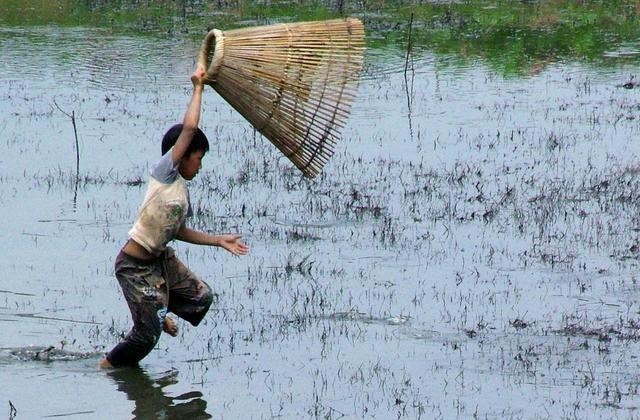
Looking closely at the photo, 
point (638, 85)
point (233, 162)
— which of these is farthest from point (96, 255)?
point (638, 85)

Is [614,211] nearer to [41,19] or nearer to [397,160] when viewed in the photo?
[397,160]

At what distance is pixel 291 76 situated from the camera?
5.77 meters

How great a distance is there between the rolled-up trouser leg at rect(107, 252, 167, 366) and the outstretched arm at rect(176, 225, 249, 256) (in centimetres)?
19

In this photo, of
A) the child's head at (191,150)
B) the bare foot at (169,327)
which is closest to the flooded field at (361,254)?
the bare foot at (169,327)

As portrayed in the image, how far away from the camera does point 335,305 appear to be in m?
7.32

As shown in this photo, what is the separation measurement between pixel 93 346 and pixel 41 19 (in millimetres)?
14467

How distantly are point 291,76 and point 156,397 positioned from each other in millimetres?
1584

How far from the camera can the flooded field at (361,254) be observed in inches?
241

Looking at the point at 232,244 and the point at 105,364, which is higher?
the point at 232,244

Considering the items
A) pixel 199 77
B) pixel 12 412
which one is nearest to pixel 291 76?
pixel 199 77

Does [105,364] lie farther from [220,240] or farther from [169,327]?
[220,240]

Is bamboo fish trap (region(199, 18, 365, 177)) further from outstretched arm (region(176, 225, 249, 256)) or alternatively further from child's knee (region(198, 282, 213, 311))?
child's knee (region(198, 282, 213, 311))

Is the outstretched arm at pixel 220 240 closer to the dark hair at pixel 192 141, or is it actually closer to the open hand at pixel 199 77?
the dark hair at pixel 192 141

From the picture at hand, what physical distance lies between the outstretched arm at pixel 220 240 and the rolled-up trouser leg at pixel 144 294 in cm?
19
